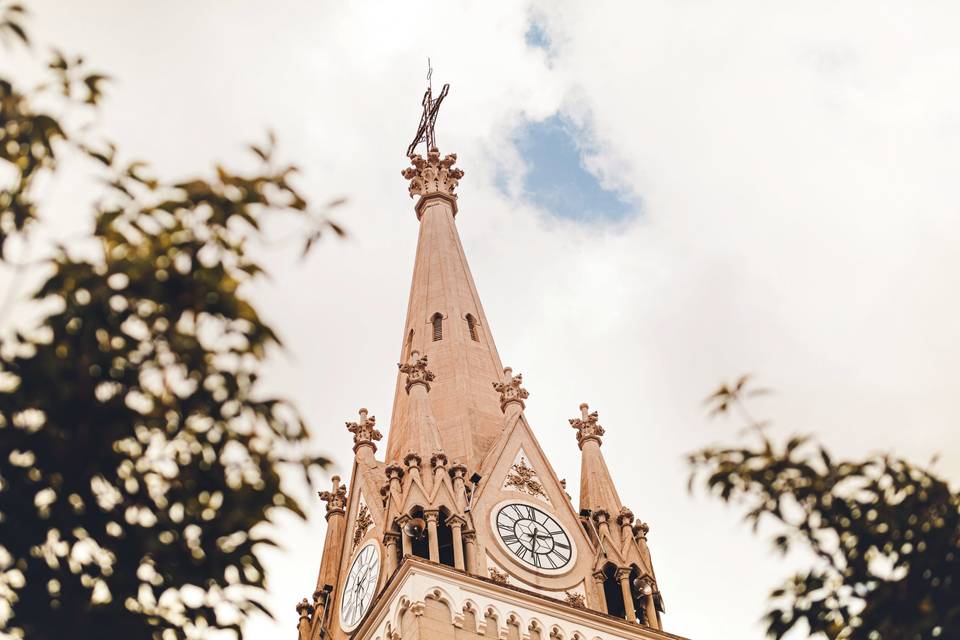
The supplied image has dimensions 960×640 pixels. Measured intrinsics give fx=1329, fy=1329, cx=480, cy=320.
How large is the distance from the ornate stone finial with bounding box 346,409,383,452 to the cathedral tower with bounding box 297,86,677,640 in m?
0.04

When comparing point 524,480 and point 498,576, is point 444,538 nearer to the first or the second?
point 498,576

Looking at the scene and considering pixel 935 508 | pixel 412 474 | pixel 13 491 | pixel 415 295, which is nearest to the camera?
pixel 13 491

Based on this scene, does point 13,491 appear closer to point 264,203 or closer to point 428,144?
point 264,203

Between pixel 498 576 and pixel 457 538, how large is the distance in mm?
1399

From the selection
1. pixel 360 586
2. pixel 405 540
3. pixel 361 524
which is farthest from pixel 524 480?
pixel 360 586

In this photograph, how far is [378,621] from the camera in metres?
32.4

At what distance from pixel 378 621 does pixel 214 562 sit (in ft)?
79.4

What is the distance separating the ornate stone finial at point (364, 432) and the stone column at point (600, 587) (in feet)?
28.5

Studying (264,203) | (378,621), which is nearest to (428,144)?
(378,621)

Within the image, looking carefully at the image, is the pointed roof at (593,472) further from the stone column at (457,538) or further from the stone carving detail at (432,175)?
the stone carving detail at (432,175)

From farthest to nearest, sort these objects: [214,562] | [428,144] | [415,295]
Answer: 1. [428,144]
2. [415,295]
3. [214,562]

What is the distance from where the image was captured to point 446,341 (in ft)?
143

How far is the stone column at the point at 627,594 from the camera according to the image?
3408 cm

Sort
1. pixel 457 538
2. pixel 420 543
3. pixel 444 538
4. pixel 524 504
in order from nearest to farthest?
pixel 457 538, pixel 444 538, pixel 420 543, pixel 524 504
